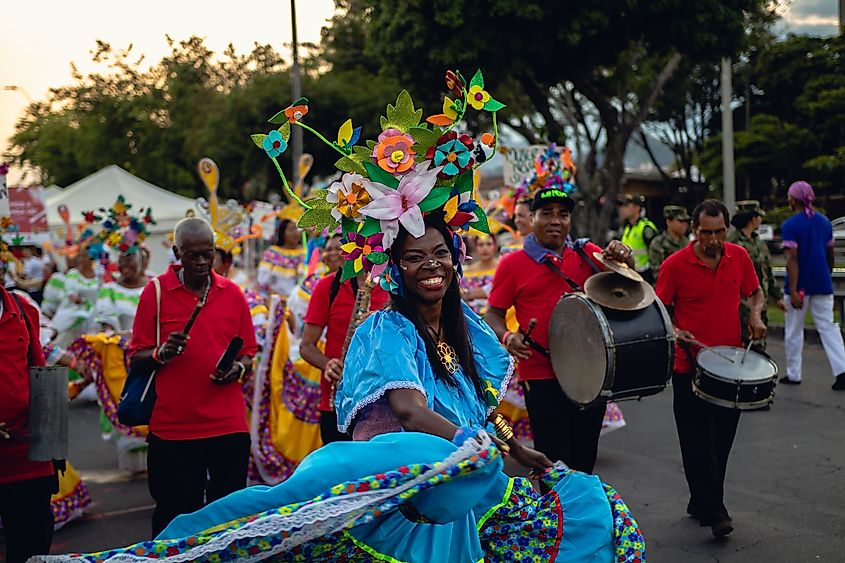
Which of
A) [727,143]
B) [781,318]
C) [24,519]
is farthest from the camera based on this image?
[727,143]

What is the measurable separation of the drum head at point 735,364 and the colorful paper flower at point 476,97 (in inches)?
99.3

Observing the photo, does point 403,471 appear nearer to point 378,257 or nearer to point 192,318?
point 378,257

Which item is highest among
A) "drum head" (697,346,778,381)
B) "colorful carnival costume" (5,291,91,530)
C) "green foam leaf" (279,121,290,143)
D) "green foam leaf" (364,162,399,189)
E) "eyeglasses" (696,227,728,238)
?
"green foam leaf" (279,121,290,143)

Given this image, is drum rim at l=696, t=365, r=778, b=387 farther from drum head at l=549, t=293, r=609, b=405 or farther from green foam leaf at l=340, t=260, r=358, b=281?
green foam leaf at l=340, t=260, r=358, b=281

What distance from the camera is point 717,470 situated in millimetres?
5637

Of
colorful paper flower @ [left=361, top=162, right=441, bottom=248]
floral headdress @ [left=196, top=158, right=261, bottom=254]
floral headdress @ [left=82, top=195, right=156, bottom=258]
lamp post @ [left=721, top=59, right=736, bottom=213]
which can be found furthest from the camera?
lamp post @ [left=721, top=59, right=736, bottom=213]

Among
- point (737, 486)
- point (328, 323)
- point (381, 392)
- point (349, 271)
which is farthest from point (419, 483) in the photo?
point (737, 486)

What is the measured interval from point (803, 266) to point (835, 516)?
15.7 ft

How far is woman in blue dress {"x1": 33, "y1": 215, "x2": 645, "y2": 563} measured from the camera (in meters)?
2.60

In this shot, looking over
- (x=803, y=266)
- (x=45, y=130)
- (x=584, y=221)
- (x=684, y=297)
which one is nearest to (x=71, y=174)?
(x=45, y=130)

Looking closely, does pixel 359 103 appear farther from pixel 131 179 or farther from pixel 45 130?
pixel 45 130

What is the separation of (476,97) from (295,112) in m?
0.68

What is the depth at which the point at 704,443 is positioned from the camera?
5664 mm

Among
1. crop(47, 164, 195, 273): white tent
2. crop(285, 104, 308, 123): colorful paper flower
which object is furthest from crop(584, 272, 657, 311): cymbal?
crop(47, 164, 195, 273): white tent
